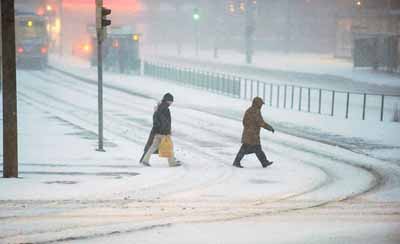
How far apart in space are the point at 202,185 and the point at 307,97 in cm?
2304

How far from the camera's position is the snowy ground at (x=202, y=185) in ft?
35.4

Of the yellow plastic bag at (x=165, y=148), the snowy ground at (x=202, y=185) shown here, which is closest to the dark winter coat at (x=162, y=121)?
the yellow plastic bag at (x=165, y=148)

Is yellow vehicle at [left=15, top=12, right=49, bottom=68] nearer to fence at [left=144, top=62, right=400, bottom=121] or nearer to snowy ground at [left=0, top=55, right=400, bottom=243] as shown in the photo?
fence at [left=144, top=62, right=400, bottom=121]

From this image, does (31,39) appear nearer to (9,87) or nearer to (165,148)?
(165,148)

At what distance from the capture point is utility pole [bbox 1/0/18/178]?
567 inches

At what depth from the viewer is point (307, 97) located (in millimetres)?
37000

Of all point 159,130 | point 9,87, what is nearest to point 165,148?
point 159,130

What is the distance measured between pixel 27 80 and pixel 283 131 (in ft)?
77.3

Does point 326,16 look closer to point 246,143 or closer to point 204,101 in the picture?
point 204,101

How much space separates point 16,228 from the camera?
10.7 m

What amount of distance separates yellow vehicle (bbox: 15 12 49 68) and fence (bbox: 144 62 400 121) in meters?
10.2

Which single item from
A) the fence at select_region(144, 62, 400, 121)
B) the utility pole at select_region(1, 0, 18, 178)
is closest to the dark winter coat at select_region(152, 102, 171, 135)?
the utility pole at select_region(1, 0, 18, 178)

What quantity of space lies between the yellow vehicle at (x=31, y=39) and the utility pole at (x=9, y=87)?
40.1 metres

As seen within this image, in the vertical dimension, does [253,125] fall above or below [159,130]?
above
